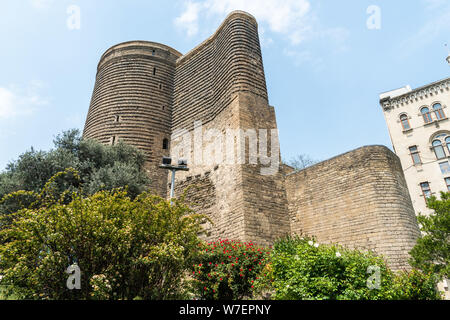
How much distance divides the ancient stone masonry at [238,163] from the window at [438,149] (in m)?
13.0

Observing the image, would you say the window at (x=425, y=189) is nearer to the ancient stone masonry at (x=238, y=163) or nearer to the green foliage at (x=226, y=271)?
the ancient stone masonry at (x=238, y=163)

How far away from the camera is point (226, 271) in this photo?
7.58 metres

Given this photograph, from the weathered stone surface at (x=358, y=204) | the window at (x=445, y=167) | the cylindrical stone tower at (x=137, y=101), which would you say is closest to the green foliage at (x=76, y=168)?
the cylindrical stone tower at (x=137, y=101)

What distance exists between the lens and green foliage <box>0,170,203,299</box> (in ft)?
16.1

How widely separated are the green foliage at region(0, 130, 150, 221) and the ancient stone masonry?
1.96m

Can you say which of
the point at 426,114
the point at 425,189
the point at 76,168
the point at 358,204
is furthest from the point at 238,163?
the point at 426,114

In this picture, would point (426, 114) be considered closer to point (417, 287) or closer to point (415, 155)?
point (415, 155)

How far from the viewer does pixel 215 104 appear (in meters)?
13.9

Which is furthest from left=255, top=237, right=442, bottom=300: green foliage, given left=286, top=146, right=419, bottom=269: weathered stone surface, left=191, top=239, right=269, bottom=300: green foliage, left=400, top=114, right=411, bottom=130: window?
left=400, top=114, right=411, bottom=130: window

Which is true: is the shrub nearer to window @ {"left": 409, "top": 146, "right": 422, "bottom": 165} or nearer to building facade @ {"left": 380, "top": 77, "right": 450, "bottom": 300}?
building facade @ {"left": 380, "top": 77, "right": 450, "bottom": 300}

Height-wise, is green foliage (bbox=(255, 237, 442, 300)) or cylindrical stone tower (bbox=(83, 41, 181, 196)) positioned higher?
cylindrical stone tower (bbox=(83, 41, 181, 196))

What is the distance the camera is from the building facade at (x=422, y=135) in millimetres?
20359
